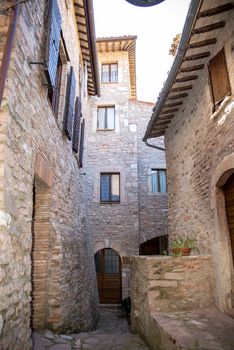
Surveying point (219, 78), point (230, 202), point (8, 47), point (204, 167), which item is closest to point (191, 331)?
point (230, 202)

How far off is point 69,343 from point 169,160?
5.15 meters

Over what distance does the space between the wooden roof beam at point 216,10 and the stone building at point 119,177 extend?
7.63 metres

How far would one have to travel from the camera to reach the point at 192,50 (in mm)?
4852

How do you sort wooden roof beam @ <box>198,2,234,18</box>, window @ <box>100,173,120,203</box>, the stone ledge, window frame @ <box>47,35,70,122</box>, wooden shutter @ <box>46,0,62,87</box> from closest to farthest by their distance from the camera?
the stone ledge → wooden shutter @ <box>46,0,62,87</box> → wooden roof beam @ <box>198,2,234,18</box> → window frame @ <box>47,35,70,122</box> → window @ <box>100,173,120,203</box>

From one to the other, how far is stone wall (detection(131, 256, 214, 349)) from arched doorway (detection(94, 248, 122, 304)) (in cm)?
698

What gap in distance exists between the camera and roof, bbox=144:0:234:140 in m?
4.09

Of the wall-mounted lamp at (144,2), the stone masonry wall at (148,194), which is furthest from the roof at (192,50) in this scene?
the stone masonry wall at (148,194)

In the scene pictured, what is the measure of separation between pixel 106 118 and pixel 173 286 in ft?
30.3

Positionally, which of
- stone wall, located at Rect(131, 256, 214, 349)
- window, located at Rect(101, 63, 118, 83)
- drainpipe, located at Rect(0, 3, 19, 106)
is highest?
window, located at Rect(101, 63, 118, 83)

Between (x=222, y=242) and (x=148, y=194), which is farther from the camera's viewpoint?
(x=148, y=194)

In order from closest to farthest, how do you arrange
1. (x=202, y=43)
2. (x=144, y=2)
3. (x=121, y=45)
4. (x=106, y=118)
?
1. (x=144, y=2)
2. (x=202, y=43)
3. (x=106, y=118)
4. (x=121, y=45)

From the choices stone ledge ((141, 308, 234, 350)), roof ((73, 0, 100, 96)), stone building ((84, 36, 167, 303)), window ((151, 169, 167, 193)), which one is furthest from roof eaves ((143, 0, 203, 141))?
window ((151, 169, 167, 193))

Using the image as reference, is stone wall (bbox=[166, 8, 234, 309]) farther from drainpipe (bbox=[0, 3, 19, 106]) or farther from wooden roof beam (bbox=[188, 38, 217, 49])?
drainpipe (bbox=[0, 3, 19, 106])

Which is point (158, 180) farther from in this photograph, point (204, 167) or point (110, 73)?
point (204, 167)
